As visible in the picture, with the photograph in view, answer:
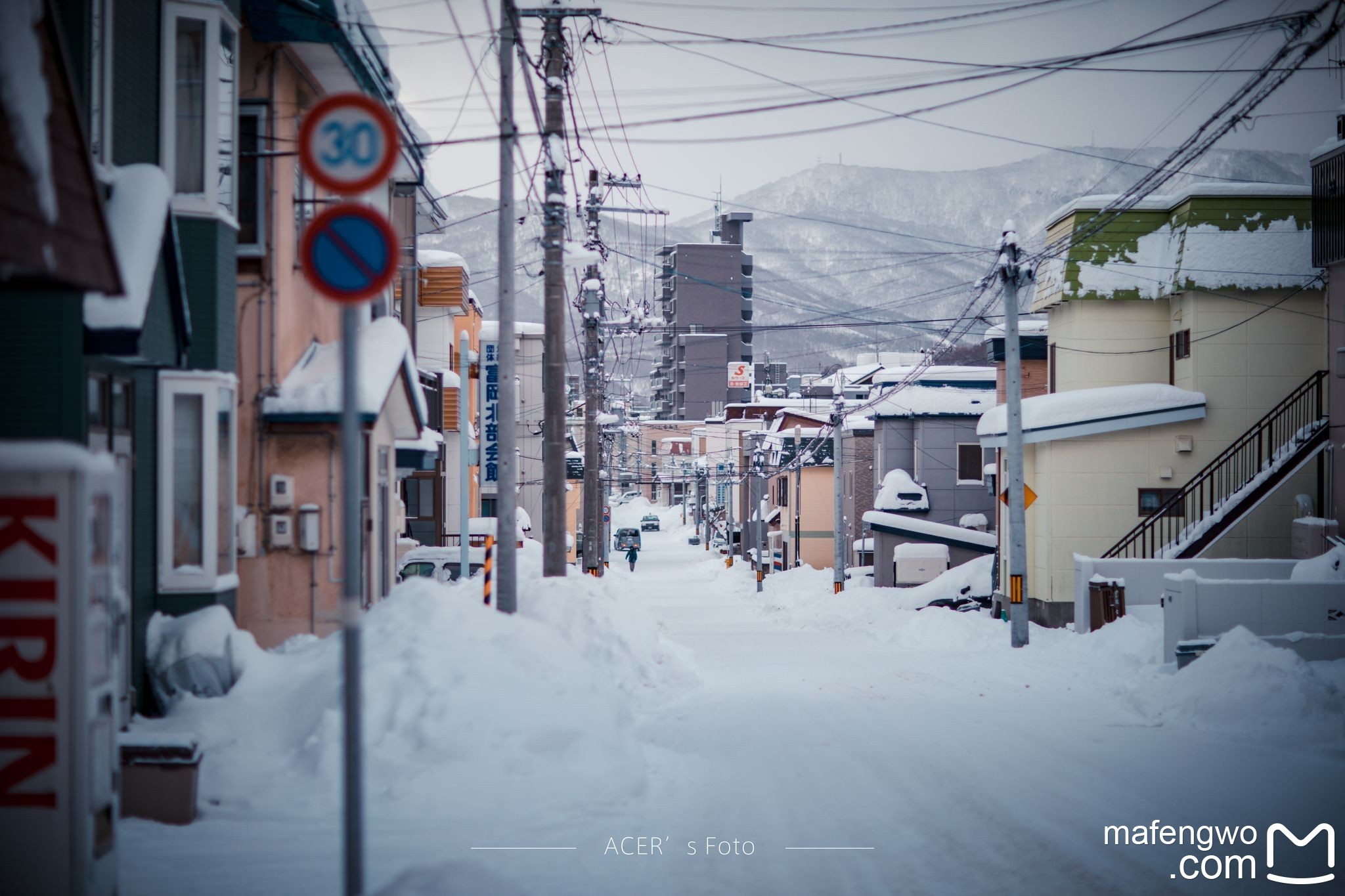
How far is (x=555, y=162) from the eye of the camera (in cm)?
1738

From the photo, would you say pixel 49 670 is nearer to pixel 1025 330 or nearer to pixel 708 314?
pixel 1025 330

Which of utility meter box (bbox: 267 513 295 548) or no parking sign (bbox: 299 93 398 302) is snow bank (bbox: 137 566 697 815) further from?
no parking sign (bbox: 299 93 398 302)

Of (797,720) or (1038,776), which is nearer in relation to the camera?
(1038,776)

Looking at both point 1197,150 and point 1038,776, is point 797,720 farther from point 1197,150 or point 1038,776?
point 1197,150

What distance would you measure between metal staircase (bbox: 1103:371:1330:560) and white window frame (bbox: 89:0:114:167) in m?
20.2

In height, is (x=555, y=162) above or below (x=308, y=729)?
above

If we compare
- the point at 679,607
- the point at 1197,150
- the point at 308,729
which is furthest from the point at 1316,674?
the point at 679,607

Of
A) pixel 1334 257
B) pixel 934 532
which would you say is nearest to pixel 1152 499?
pixel 1334 257

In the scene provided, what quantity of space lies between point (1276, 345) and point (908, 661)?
13.3m

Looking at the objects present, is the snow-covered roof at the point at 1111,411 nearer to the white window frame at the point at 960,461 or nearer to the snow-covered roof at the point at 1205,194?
the snow-covered roof at the point at 1205,194

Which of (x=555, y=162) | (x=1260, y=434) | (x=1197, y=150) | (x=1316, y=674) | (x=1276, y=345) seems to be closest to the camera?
(x=1316, y=674)

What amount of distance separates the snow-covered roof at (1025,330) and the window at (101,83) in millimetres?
24578

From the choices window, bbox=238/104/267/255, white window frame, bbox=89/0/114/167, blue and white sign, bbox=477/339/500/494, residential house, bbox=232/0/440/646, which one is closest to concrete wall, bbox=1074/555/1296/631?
residential house, bbox=232/0/440/646

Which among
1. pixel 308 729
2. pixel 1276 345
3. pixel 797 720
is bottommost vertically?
pixel 797 720
